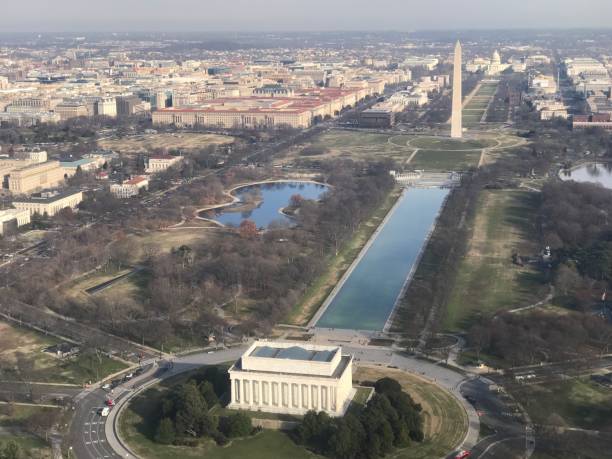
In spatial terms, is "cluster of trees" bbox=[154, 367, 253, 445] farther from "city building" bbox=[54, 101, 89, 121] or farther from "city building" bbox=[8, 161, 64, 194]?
"city building" bbox=[54, 101, 89, 121]

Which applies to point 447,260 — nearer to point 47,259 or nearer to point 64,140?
point 47,259

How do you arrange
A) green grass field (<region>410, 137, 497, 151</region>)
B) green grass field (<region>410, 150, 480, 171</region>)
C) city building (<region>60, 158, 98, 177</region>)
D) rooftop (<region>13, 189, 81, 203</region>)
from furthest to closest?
1. green grass field (<region>410, 137, 497, 151</region>)
2. green grass field (<region>410, 150, 480, 171</region>)
3. city building (<region>60, 158, 98, 177</region>)
4. rooftop (<region>13, 189, 81, 203</region>)

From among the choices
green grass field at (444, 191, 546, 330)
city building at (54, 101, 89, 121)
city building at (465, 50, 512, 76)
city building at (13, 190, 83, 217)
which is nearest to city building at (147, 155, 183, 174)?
city building at (13, 190, 83, 217)

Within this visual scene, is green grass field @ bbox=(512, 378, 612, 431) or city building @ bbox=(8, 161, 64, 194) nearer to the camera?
green grass field @ bbox=(512, 378, 612, 431)

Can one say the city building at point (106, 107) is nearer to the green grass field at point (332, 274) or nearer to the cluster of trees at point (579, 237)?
the green grass field at point (332, 274)

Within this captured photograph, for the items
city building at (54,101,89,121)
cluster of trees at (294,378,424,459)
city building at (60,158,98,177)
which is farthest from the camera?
city building at (54,101,89,121)

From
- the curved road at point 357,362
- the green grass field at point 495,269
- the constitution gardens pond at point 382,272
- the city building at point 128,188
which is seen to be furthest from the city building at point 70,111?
the curved road at point 357,362

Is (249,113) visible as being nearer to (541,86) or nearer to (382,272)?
(541,86)
